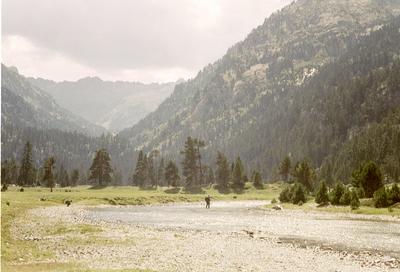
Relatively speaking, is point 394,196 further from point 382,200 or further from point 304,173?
point 304,173

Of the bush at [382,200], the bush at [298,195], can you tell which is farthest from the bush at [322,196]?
the bush at [382,200]

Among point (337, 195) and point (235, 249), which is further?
point (337, 195)

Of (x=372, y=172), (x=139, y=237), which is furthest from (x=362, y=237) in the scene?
(x=372, y=172)

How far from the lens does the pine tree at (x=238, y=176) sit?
18768 centimetres

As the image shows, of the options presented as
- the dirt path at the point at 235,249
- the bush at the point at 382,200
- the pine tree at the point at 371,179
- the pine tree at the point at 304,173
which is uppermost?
the pine tree at the point at 304,173

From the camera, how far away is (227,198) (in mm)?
161625

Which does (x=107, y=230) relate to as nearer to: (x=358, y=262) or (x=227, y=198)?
(x=358, y=262)

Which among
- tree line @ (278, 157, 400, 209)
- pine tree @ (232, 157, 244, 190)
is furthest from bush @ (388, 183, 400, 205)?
pine tree @ (232, 157, 244, 190)

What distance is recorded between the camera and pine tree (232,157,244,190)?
188m

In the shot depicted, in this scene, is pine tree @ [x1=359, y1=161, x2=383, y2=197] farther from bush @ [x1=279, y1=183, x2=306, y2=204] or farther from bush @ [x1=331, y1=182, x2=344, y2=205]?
bush @ [x1=279, y1=183, x2=306, y2=204]

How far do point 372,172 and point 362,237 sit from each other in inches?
2190

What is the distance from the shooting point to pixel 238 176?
619 ft

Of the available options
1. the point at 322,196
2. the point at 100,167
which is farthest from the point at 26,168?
the point at 322,196

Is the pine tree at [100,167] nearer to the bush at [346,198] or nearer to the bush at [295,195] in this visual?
the bush at [295,195]
